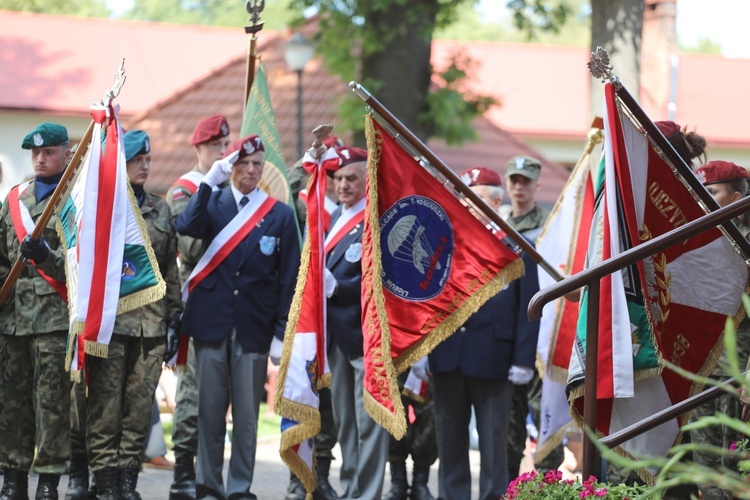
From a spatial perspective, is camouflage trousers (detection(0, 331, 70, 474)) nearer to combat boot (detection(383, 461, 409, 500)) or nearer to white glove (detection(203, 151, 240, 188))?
white glove (detection(203, 151, 240, 188))

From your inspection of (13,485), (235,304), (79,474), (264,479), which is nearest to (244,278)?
(235,304)

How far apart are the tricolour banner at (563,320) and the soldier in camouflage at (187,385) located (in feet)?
7.61

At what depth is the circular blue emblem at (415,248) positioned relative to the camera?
279 inches

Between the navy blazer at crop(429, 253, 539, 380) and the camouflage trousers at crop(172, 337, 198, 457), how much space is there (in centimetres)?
160

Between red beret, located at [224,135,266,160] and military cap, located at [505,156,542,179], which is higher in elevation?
military cap, located at [505,156,542,179]

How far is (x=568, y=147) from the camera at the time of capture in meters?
35.6

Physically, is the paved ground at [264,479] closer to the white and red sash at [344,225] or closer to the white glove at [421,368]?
the white glove at [421,368]

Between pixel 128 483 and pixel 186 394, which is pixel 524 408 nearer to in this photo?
pixel 186 394

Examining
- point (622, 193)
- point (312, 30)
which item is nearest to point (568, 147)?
point (312, 30)

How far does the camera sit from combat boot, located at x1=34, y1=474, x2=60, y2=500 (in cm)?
761

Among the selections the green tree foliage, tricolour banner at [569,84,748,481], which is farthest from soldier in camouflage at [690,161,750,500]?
the green tree foliage

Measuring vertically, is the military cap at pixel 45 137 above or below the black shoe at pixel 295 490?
above

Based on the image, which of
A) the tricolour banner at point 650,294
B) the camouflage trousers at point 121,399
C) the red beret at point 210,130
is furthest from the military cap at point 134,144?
the tricolour banner at point 650,294

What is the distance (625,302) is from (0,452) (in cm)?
388
